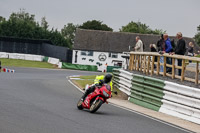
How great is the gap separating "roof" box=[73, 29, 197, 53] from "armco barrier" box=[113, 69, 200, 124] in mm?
66649

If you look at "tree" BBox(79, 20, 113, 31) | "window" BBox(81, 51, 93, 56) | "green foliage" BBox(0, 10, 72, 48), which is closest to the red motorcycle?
"window" BBox(81, 51, 93, 56)

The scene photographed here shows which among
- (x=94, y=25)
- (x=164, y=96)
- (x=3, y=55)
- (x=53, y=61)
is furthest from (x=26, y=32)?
(x=164, y=96)

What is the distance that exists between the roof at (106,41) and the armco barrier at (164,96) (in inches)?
2624

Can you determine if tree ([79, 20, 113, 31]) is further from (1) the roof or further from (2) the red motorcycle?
(2) the red motorcycle

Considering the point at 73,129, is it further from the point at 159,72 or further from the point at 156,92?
the point at 159,72

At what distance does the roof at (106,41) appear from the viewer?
3438 inches

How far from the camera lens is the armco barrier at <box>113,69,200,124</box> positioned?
548 inches

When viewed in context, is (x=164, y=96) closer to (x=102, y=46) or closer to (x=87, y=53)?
(x=87, y=53)

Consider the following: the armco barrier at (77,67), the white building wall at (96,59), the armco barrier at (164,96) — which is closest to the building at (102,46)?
the white building wall at (96,59)

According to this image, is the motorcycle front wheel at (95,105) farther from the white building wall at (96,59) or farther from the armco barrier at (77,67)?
the white building wall at (96,59)

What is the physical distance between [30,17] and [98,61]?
78.6m

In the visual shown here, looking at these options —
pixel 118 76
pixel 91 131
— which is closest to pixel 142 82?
pixel 118 76

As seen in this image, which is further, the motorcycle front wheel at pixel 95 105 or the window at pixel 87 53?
the window at pixel 87 53

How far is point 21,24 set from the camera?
104188mm
